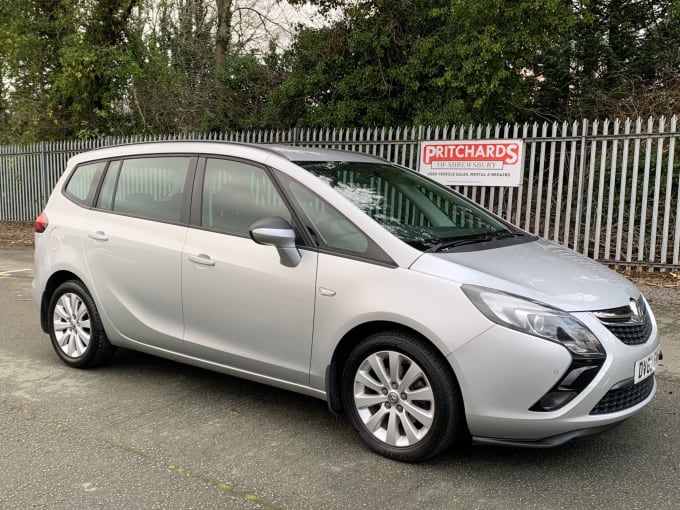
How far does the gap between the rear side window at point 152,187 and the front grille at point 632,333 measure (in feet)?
9.10

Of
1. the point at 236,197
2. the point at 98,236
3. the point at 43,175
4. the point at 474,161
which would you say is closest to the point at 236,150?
the point at 236,197

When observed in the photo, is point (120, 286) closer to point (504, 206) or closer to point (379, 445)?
point (379, 445)

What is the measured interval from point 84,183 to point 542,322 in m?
3.72

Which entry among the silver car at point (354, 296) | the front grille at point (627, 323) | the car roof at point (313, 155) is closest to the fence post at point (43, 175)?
the silver car at point (354, 296)

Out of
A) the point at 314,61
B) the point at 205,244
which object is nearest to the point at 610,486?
the point at 205,244

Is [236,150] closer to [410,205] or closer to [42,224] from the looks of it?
[410,205]

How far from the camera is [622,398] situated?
3205 millimetres

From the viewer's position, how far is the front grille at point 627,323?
10.5 feet

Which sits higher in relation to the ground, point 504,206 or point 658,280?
point 504,206

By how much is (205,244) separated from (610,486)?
264 centimetres

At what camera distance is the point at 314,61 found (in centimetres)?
1415

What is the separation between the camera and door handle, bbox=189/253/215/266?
4.03m

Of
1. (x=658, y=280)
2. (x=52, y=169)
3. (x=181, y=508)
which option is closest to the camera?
(x=181, y=508)

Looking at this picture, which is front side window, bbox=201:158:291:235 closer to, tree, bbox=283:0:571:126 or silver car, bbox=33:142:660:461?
silver car, bbox=33:142:660:461
